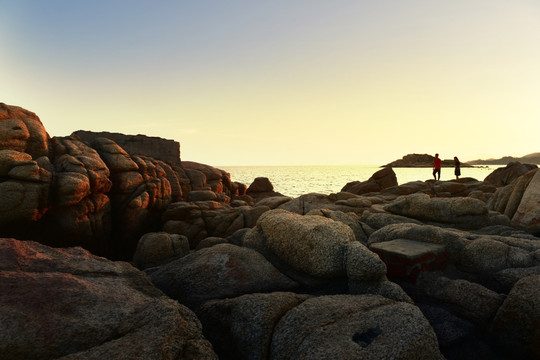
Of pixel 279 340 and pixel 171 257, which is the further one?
pixel 171 257

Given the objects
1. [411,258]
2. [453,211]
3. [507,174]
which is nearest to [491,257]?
[411,258]

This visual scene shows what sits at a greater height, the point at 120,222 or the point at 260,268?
the point at 260,268

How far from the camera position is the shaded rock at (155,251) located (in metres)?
11.5

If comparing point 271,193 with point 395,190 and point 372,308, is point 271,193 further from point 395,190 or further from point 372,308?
point 372,308

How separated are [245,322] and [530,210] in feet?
37.2

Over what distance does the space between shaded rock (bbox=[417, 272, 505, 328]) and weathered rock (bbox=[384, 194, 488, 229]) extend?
5.24 m

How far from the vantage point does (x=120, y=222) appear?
54.5 feet

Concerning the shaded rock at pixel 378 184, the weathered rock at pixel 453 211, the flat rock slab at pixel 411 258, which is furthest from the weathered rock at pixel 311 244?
the shaded rock at pixel 378 184

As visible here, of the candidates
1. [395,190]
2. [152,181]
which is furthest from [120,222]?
[395,190]

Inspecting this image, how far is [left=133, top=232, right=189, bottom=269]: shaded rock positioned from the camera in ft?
37.8

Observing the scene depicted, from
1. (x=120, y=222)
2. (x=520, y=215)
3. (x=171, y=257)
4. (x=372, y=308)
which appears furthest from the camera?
(x=120, y=222)

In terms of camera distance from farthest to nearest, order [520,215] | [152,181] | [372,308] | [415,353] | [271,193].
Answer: [271,193]
[152,181]
[520,215]
[372,308]
[415,353]

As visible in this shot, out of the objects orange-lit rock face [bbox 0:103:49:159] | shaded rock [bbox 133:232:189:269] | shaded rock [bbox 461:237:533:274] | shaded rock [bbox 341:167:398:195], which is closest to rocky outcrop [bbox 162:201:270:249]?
shaded rock [bbox 133:232:189:269]

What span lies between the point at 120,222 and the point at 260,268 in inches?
509
